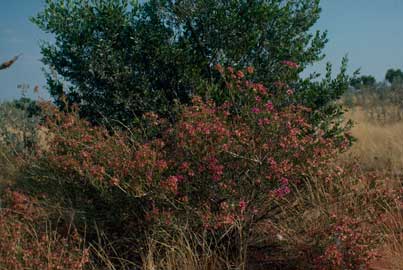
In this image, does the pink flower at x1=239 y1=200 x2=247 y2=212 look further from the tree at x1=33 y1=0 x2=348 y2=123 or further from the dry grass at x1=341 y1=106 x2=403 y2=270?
the tree at x1=33 y1=0 x2=348 y2=123

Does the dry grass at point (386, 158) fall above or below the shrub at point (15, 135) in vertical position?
below

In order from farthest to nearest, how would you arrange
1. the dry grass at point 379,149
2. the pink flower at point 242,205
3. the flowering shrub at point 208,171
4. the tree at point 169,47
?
the dry grass at point 379,149 → the tree at point 169,47 → the flowering shrub at point 208,171 → the pink flower at point 242,205

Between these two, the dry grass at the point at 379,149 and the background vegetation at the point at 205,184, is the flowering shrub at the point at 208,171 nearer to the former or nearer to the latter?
the background vegetation at the point at 205,184

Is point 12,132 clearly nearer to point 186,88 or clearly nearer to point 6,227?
point 186,88

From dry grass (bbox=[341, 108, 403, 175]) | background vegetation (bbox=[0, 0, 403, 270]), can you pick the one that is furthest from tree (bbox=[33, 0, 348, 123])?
dry grass (bbox=[341, 108, 403, 175])

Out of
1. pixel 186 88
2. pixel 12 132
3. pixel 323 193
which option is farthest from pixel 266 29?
pixel 12 132

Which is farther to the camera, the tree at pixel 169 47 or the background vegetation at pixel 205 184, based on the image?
the tree at pixel 169 47

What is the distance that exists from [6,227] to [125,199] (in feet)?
3.40

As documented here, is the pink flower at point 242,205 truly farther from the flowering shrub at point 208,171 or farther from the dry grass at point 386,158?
the dry grass at point 386,158

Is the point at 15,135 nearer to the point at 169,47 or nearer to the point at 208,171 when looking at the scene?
the point at 169,47

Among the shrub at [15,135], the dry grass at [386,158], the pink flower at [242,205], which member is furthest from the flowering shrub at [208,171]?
the shrub at [15,135]

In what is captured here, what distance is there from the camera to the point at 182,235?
4246 mm

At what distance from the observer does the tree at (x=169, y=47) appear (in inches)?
250

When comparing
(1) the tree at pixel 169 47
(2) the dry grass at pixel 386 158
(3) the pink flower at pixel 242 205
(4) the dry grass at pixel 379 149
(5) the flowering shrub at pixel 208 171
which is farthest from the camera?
(4) the dry grass at pixel 379 149
